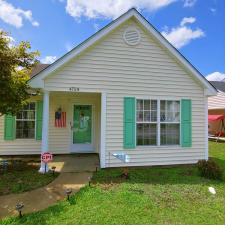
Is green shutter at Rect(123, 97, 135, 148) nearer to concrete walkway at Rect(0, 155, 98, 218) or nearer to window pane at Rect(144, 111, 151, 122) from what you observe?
window pane at Rect(144, 111, 151, 122)

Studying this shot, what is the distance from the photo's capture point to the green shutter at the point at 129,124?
863cm

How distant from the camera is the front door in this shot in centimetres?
1125

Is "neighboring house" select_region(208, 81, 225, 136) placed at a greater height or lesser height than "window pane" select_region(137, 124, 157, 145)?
greater

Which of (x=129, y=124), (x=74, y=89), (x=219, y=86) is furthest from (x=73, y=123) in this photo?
(x=219, y=86)

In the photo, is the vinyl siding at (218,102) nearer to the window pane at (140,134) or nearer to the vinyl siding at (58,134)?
the vinyl siding at (58,134)

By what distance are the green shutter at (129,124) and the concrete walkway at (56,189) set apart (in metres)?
1.61

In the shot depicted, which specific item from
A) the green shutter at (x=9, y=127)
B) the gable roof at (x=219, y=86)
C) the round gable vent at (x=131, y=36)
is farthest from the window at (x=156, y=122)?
the gable roof at (x=219, y=86)

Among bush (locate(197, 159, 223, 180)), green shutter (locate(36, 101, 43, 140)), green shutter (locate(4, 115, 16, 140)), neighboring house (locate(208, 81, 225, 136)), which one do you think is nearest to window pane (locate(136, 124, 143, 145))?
bush (locate(197, 159, 223, 180))

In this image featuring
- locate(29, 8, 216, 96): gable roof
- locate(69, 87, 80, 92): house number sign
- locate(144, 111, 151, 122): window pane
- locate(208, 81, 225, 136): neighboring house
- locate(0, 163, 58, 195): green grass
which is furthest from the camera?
locate(208, 81, 225, 136): neighboring house

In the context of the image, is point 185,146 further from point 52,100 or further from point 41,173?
point 52,100

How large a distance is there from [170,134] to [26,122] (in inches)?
255

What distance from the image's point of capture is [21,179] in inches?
275

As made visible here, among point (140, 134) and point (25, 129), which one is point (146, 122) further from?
point (25, 129)

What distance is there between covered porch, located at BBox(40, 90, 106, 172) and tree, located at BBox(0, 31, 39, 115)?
9.84 feet
